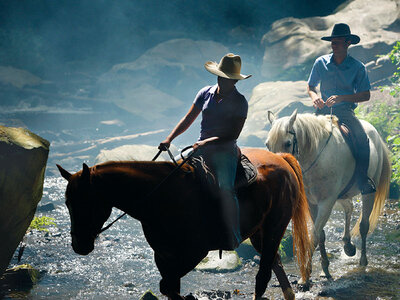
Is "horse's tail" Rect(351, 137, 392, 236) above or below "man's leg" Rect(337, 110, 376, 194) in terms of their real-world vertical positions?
below

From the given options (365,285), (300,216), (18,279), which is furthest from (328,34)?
(18,279)

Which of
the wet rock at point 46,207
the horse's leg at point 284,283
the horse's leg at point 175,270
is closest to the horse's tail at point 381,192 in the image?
the horse's leg at point 284,283

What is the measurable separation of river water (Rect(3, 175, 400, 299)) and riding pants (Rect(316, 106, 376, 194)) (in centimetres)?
143

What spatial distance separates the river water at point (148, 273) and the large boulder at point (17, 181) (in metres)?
1.12

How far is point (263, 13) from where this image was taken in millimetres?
27078

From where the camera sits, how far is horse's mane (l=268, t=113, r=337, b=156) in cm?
523

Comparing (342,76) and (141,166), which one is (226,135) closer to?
(141,166)

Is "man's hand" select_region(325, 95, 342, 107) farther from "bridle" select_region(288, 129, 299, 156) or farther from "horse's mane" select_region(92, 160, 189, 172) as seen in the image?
"horse's mane" select_region(92, 160, 189, 172)

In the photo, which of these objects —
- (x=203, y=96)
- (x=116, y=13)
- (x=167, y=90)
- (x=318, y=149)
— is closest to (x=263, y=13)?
(x=167, y=90)

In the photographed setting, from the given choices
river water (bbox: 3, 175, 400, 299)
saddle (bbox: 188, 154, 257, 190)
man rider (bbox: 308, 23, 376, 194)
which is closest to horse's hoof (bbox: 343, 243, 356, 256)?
river water (bbox: 3, 175, 400, 299)

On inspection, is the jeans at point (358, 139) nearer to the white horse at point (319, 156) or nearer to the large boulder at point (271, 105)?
the white horse at point (319, 156)

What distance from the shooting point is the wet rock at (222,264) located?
6.70 m

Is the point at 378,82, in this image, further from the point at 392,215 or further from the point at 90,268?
the point at 90,268

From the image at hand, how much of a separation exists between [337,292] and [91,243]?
3.83m
